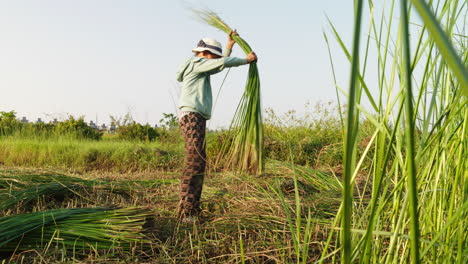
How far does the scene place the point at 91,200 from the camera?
10.6 ft

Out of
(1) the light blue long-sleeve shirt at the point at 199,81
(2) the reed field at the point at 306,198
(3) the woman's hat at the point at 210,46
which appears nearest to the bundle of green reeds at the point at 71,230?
(2) the reed field at the point at 306,198

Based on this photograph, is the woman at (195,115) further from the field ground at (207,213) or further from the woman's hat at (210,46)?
the field ground at (207,213)

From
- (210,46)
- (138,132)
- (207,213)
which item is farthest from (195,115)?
(138,132)

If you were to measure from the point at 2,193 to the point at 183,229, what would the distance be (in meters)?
1.48

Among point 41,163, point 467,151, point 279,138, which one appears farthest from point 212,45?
point 41,163

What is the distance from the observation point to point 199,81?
317cm

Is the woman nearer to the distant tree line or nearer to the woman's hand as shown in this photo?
the woman's hand

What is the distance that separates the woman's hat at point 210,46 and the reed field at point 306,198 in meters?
0.37

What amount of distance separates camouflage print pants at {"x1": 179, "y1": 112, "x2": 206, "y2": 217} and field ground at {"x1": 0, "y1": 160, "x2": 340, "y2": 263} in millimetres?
152

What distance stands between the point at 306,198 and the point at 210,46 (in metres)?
1.43

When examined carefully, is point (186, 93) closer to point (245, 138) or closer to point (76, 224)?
point (245, 138)

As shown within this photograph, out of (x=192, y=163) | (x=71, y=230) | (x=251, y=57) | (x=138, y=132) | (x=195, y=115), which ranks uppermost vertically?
(x=251, y=57)

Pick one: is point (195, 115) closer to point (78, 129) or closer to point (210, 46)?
point (210, 46)

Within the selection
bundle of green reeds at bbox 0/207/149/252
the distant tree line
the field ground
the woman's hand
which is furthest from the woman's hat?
the distant tree line
